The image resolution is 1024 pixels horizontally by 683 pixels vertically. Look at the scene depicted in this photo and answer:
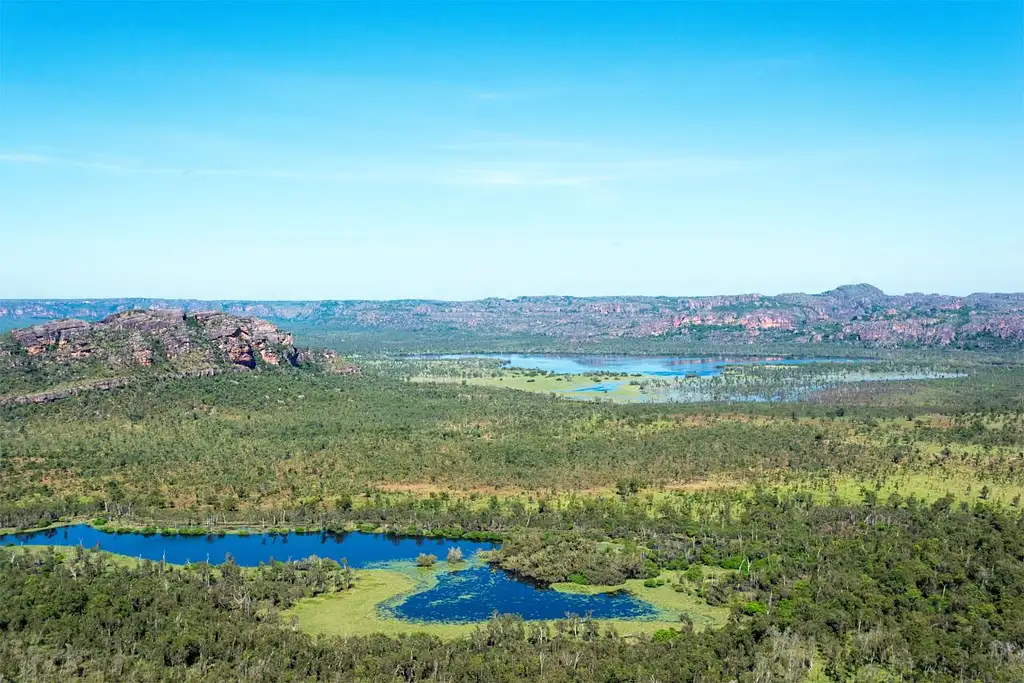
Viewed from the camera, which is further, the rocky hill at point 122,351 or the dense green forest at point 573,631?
the rocky hill at point 122,351

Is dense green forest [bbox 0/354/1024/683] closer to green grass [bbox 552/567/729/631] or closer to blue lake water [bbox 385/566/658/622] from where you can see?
green grass [bbox 552/567/729/631]

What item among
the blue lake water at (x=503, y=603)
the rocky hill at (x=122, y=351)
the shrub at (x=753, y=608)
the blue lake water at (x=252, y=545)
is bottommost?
the blue lake water at (x=252, y=545)

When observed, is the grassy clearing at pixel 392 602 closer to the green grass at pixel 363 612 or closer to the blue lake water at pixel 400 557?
the green grass at pixel 363 612

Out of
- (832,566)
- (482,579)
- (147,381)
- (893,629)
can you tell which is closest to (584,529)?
(482,579)

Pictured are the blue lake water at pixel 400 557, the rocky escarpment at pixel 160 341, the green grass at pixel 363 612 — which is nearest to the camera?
the green grass at pixel 363 612

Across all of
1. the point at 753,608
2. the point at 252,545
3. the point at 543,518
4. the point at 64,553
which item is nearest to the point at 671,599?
the point at 753,608

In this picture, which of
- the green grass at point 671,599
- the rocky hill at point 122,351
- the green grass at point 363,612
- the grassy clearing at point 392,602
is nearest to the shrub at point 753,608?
the green grass at point 671,599
